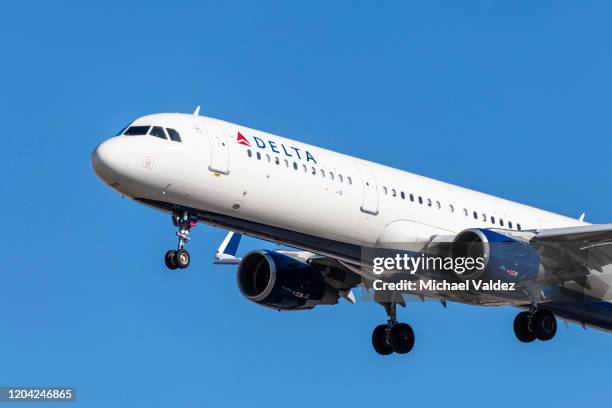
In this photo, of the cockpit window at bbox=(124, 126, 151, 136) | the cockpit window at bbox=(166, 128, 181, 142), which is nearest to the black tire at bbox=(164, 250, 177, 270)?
the cockpit window at bbox=(166, 128, 181, 142)

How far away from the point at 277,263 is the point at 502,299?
7961 millimetres

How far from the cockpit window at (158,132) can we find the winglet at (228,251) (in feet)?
30.4

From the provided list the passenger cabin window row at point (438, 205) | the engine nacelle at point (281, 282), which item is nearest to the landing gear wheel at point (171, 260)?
the passenger cabin window row at point (438, 205)

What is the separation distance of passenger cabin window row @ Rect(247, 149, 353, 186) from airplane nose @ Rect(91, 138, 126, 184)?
153 inches

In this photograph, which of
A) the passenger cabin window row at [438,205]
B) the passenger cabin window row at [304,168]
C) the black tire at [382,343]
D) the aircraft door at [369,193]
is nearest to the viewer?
the passenger cabin window row at [304,168]

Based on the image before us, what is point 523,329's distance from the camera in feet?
136

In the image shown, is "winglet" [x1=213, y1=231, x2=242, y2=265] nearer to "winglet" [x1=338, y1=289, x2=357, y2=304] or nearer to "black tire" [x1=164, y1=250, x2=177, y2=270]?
"winglet" [x1=338, y1=289, x2=357, y2=304]

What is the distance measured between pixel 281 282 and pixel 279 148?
6.98 m

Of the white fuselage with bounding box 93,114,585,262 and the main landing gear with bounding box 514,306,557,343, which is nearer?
the white fuselage with bounding box 93,114,585,262

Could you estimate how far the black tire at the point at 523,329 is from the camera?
41438 millimetres

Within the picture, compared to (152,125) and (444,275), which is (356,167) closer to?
(444,275)

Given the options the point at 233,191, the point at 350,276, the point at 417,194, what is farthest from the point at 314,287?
the point at 233,191

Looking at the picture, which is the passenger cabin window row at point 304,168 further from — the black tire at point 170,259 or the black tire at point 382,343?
the black tire at point 382,343

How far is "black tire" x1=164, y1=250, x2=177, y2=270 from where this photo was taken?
3541cm
